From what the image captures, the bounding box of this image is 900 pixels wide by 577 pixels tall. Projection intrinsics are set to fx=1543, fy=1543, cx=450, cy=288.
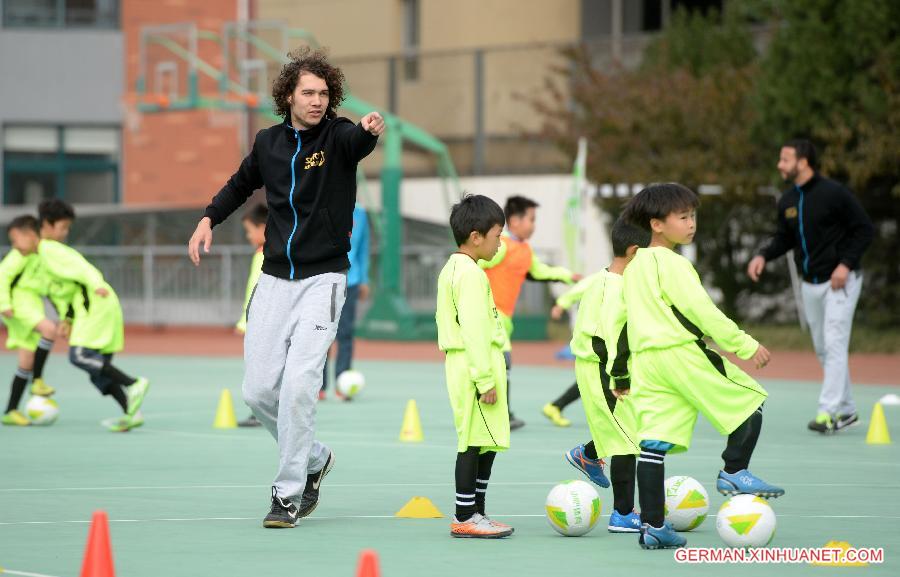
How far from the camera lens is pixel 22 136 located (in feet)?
116

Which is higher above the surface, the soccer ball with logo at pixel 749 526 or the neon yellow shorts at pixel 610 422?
the neon yellow shorts at pixel 610 422

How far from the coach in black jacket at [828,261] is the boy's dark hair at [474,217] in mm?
4690

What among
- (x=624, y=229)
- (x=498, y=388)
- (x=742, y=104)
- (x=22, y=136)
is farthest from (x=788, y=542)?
(x=22, y=136)

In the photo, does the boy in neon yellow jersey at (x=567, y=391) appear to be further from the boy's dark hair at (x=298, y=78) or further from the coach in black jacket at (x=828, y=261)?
the boy's dark hair at (x=298, y=78)

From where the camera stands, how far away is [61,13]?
116ft

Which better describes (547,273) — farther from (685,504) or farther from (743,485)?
(685,504)

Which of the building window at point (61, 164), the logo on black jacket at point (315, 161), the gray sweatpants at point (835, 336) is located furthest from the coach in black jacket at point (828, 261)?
the building window at point (61, 164)

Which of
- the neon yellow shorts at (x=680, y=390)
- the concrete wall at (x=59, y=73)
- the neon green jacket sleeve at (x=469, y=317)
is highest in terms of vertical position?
the concrete wall at (x=59, y=73)

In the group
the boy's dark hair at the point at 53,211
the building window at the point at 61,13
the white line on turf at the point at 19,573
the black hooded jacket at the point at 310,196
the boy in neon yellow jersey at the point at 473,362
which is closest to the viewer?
the white line on turf at the point at 19,573

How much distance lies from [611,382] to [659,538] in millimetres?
1060

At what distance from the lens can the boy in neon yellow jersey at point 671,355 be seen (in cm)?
663

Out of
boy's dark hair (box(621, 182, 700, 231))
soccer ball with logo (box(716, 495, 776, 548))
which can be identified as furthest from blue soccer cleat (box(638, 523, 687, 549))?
boy's dark hair (box(621, 182, 700, 231))

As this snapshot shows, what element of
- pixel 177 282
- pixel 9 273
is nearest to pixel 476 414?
pixel 9 273

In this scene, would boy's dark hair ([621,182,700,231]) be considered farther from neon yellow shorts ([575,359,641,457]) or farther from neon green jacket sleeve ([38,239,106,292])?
neon green jacket sleeve ([38,239,106,292])
